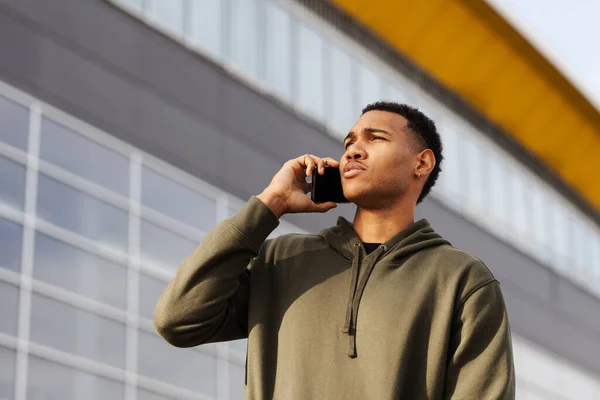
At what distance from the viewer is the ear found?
229 inches

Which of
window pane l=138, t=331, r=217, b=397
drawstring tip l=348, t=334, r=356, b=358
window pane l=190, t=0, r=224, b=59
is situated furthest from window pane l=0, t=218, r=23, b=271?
drawstring tip l=348, t=334, r=356, b=358

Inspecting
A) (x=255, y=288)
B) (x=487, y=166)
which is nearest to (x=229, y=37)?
(x=487, y=166)

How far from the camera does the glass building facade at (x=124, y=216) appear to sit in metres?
20.5

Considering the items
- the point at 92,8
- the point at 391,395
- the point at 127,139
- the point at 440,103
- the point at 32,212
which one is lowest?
the point at 391,395

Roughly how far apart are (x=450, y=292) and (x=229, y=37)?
2007 centimetres

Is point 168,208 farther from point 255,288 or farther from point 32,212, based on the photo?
point 255,288

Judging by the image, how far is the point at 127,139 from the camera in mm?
22234

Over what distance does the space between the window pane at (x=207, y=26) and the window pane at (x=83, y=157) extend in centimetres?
327

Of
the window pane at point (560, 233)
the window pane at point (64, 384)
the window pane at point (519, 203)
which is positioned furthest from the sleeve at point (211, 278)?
the window pane at point (560, 233)

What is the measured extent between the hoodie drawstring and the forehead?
21.4 inches

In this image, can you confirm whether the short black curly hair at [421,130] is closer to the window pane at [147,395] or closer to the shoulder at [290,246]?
the shoulder at [290,246]

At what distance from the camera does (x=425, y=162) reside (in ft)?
19.2

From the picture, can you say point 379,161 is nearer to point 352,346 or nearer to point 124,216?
point 352,346

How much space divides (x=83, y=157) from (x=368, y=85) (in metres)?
8.84
